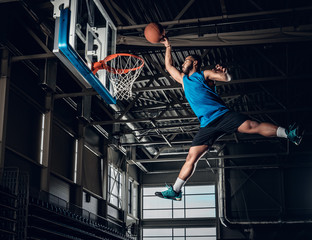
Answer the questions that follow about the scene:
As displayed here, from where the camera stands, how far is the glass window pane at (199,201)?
2825 centimetres

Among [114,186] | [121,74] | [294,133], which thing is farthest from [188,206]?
[294,133]

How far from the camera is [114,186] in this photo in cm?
2478

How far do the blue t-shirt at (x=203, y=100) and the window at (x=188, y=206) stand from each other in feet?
70.4

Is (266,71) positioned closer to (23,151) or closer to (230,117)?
(23,151)

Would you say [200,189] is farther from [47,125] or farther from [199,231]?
[47,125]

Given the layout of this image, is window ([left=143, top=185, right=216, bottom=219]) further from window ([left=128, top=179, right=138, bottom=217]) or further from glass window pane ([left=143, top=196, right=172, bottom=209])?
window ([left=128, top=179, right=138, bottom=217])

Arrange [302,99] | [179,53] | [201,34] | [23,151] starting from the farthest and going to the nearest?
1. [302,99]
2. [179,53]
3. [23,151]
4. [201,34]

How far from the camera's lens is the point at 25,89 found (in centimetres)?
1573

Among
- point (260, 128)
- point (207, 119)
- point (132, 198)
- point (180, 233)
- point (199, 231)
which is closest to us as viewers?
point (260, 128)

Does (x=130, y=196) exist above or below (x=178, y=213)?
above

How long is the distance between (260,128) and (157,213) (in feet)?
75.2

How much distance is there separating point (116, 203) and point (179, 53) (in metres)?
10.8

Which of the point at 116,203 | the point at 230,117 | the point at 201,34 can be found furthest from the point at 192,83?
the point at 116,203

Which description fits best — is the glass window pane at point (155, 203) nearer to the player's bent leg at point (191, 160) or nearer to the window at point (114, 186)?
the window at point (114, 186)
